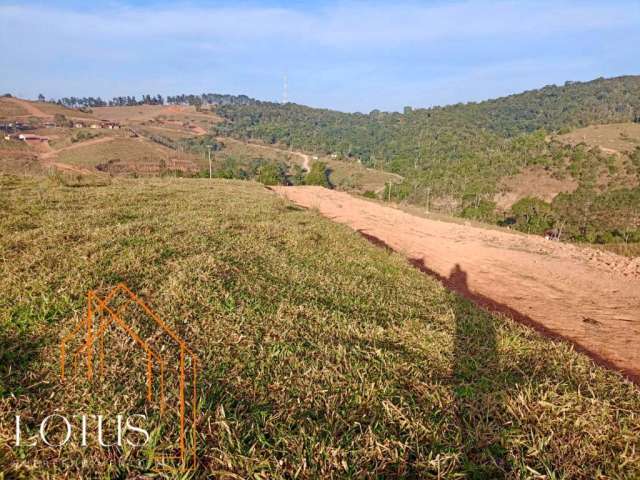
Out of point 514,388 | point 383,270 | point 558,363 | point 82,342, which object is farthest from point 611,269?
point 82,342

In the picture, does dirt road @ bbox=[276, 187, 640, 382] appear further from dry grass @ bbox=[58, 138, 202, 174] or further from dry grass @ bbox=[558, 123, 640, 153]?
dry grass @ bbox=[558, 123, 640, 153]

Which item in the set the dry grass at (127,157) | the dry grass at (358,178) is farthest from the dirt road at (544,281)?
the dry grass at (358,178)

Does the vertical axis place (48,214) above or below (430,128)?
below

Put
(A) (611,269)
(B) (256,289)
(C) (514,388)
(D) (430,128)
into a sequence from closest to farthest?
1. (C) (514,388)
2. (B) (256,289)
3. (A) (611,269)
4. (D) (430,128)

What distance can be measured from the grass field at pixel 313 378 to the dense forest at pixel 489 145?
129ft

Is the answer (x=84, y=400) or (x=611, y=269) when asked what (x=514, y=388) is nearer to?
(x=84, y=400)

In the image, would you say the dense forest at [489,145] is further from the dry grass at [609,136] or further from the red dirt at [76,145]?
the red dirt at [76,145]

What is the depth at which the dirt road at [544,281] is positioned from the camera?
5811mm

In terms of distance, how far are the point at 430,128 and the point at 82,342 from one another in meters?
123

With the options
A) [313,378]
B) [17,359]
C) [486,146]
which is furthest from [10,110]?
[486,146]

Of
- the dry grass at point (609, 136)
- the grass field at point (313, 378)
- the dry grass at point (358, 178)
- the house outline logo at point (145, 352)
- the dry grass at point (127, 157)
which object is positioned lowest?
the dry grass at point (358, 178)

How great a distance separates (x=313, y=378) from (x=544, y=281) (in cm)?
926

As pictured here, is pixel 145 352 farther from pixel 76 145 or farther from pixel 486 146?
pixel 486 146

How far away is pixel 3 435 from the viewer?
1.75 m
